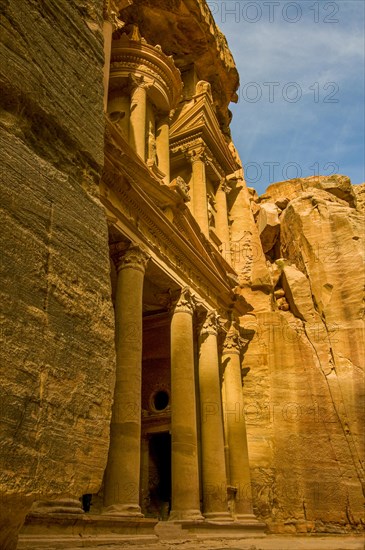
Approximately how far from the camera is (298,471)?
1583 centimetres

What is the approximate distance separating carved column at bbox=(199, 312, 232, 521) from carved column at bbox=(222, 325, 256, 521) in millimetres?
1615

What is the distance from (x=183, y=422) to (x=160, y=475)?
4.82m

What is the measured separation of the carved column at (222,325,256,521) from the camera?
14344 millimetres

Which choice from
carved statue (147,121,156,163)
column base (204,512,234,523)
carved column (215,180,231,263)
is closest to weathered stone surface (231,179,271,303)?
carved column (215,180,231,263)

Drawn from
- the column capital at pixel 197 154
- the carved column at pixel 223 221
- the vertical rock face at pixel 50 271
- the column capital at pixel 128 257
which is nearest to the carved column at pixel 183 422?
the column capital at pixel 128 257

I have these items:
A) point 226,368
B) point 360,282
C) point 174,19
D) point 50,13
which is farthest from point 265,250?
point 50,13

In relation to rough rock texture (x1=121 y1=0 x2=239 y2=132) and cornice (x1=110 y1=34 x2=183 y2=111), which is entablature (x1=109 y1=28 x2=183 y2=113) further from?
rough rock texture (x1=121 y1=0 x2=239 y2=132)

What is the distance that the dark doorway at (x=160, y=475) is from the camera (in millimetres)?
14805

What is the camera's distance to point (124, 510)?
8.65 metres

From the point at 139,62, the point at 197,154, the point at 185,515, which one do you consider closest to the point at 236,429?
the point at 185,515

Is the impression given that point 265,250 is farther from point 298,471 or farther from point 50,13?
point 50,13

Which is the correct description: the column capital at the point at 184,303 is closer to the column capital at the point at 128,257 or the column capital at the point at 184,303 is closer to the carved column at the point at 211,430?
the carved column at the point at 211,430

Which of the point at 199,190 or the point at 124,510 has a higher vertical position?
the point at 199,190

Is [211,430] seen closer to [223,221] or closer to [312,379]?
[312,379]
